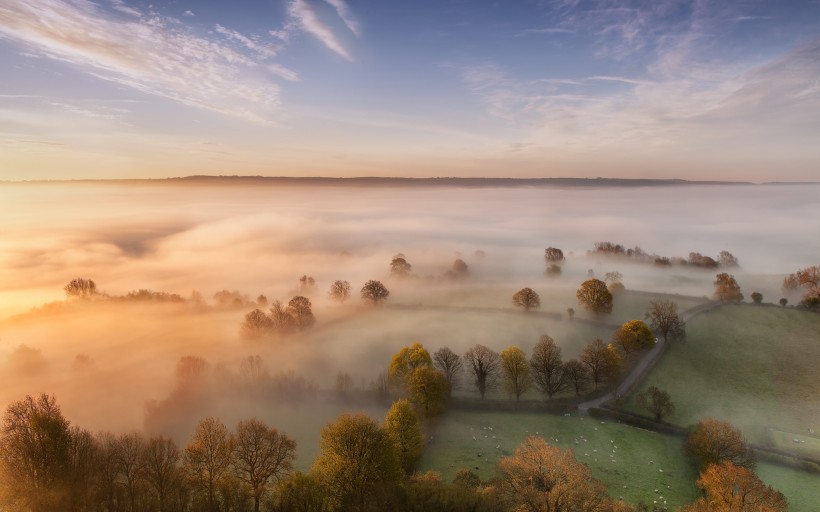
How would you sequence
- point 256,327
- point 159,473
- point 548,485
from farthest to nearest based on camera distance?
point 256,327 < point 548,485 < point 159,473

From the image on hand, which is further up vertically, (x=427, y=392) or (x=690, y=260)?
(x=690, y=260)

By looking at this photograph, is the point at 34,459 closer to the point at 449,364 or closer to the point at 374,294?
the point at 449,364

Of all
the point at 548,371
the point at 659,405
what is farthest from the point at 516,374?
the point at 659,405

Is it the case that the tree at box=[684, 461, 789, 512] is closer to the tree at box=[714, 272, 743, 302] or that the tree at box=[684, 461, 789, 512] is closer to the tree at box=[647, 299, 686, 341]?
the tree at box=[647, 299, 686, 341]

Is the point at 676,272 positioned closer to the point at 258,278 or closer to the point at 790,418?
the point at 790,418

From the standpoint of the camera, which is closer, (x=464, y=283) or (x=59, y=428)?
(x=59, y=428)

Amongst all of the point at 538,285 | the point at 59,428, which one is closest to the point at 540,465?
the point at 59,428

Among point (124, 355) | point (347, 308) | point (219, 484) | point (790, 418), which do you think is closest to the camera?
point (219, 484)
